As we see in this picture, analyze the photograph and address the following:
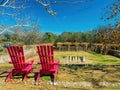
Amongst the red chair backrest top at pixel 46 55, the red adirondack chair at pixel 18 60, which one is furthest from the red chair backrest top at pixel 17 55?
the red chair backrest top at pixel 46 55

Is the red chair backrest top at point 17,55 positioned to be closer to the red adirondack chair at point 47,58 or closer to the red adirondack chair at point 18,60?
the red adirondack chair at point 18,60

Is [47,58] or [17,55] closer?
[47,58]

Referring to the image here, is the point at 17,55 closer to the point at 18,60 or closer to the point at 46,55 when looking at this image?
the point at 18,60

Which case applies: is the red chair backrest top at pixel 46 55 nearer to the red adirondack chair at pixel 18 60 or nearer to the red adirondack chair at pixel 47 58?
the red adirondack chair at pixel 47 58

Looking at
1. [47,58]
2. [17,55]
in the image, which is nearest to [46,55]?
[47,58]

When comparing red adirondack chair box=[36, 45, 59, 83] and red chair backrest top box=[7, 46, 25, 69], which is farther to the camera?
red chair backrest top box=[7, 46, 25, 69]

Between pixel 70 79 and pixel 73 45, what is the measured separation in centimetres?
2590

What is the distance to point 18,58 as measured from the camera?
638cm

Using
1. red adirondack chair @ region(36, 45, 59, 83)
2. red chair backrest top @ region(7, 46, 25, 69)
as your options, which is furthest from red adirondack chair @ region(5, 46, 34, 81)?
red adirondack chair @ region(36, 45, 59, 83)

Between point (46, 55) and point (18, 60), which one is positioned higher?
point (46, 55)

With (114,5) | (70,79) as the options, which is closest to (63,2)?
(70,79)

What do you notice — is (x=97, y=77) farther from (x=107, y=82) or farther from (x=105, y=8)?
(x=105, y=8)

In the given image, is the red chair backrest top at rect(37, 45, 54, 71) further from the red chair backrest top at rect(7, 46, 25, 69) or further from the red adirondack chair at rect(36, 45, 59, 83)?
the red chair backrest top at rect(7, 46, 25, 69)

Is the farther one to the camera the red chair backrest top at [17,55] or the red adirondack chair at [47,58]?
the red chair backrest top at [17,55]
